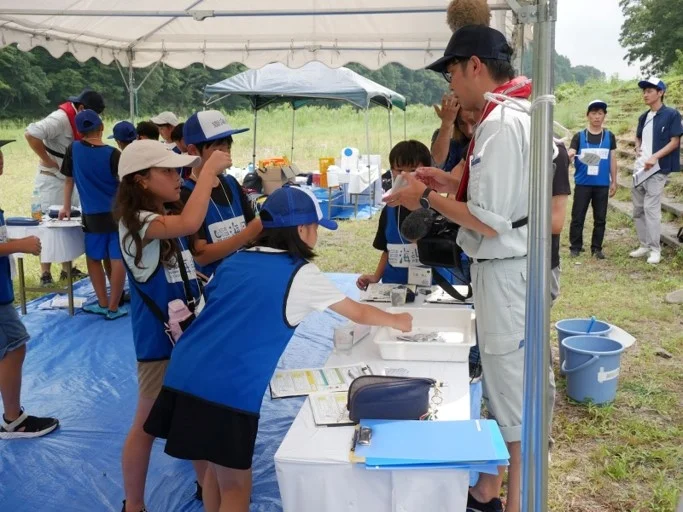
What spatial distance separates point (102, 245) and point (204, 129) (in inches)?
87.3

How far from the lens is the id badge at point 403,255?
9.59ft

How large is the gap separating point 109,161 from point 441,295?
8.87 ft

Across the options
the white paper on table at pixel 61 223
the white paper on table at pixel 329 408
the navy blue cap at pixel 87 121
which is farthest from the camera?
the white paper on table at pixel 61 223

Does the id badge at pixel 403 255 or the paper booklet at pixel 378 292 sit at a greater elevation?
the id badge at pixel 403 255

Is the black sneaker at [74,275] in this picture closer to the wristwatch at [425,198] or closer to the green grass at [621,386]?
the green grass at [621,386]

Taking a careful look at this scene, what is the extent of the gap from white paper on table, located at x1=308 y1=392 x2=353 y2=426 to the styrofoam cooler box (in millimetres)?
289

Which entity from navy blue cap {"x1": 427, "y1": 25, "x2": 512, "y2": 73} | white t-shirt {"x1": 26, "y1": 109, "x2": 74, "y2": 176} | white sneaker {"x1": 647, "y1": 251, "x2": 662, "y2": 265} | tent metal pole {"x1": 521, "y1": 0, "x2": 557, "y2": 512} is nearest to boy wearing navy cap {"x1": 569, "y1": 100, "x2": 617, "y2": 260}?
white sneaker {"x1": 647, "y1": 251, "x2": 662, "y2": 265}

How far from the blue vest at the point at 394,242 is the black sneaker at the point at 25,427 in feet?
5.76

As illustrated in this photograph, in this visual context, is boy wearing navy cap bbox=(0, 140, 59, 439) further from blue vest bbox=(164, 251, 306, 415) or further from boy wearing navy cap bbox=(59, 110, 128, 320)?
boy wearing navy cap bbox=(59, 110, 128, 320)

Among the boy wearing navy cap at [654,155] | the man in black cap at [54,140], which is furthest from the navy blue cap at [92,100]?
the boy wearing navy cap at [654,155]

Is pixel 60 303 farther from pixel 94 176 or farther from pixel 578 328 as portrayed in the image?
pixel 578 328

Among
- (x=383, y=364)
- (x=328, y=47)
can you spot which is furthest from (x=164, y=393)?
(x=328, y=47)

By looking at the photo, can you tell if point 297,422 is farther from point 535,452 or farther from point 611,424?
point 611,424

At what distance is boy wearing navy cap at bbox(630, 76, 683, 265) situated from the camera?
598 cm
